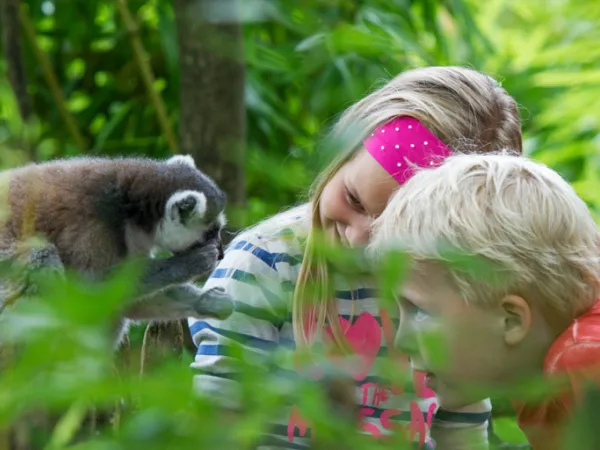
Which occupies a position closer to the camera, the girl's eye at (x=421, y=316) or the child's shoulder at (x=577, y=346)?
the girl's eye at (x=421, y=316)

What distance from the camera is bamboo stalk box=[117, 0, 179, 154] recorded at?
11.8 feet

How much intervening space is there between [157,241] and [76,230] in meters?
0.32

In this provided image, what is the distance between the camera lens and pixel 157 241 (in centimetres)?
276

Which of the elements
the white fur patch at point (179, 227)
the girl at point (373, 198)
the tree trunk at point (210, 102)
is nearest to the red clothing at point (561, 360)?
the girl at point (373, 198)

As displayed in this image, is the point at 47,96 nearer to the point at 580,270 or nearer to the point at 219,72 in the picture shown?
the point at 219,72

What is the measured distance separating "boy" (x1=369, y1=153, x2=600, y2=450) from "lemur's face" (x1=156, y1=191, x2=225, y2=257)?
1.43 m

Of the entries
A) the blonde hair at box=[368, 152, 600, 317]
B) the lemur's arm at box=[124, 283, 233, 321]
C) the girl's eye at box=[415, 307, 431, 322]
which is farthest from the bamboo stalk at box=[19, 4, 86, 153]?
the girl's eye at box=[415, 307, 431, 322]

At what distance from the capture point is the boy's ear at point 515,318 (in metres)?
1.12

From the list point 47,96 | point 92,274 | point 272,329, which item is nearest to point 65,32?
point 47,96

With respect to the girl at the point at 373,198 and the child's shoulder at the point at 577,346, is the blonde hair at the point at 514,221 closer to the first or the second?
the child's shoulder at the point at 577,346

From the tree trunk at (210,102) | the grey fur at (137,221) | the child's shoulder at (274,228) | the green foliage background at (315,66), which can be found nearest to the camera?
the child's shoulder at (274,228)

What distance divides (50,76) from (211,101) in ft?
3.83

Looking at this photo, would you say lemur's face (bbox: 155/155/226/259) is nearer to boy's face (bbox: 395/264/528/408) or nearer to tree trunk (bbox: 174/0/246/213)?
tree trunk (bbox: 174/0/246/213)

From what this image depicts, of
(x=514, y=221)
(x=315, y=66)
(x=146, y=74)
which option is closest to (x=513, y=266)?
(x=514, y=221)
